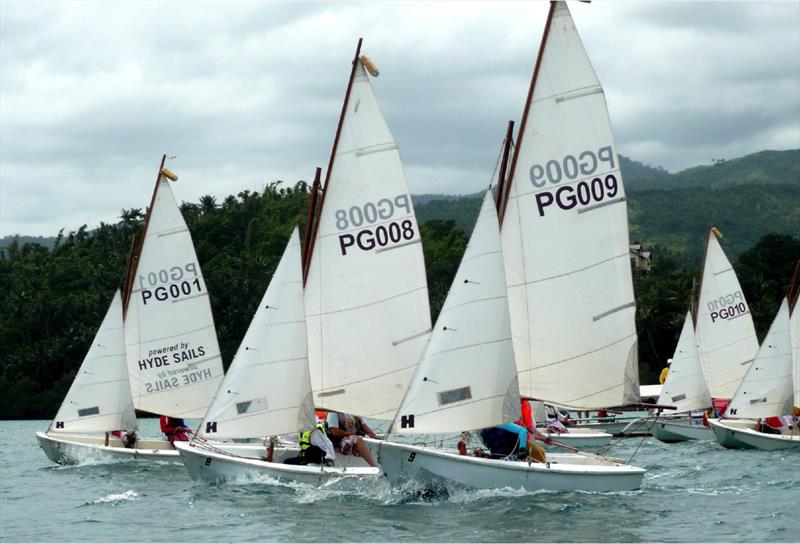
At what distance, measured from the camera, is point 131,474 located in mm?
29953

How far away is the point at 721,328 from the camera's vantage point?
47.4m

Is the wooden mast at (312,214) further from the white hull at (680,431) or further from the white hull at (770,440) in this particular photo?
the white hull at (680,431)

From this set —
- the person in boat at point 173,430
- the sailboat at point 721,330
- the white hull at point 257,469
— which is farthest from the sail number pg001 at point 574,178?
the sailboat at point 721,330

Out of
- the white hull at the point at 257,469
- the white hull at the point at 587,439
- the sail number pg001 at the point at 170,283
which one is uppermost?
the sail number pg001 at the point at 170,283

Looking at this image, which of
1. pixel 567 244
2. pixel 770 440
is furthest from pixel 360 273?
pixel 770 440

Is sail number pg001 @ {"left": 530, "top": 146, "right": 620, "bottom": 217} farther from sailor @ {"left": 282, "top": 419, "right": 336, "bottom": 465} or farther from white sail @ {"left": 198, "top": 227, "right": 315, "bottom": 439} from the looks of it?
sailor @ {"left": 282, "top": 419, "right": 336, "bottom": 465}

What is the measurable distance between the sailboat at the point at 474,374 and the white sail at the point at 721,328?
85.4 feet

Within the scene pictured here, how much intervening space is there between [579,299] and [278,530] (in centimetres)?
742

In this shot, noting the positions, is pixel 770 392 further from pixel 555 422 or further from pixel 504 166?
pixel 504 166

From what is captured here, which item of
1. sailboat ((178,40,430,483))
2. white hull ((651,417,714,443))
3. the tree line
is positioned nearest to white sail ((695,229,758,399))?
white hull ((651,417,714,443))

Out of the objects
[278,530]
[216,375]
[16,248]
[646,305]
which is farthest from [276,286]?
[16,248]

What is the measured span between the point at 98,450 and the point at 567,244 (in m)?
15.3

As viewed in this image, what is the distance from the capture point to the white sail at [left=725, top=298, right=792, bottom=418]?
118ft

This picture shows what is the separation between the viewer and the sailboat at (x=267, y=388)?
82.7 feet
